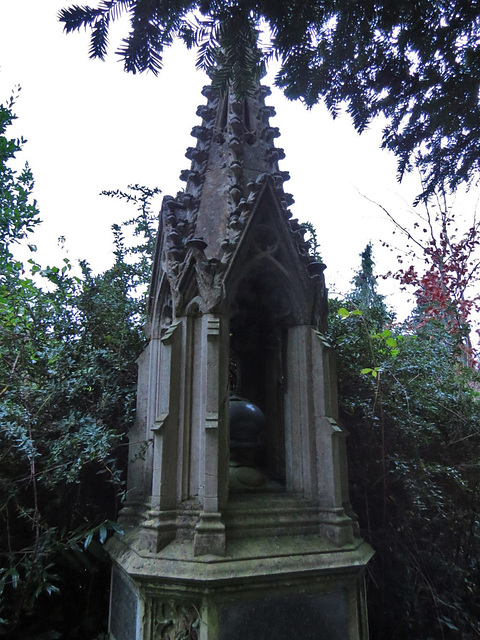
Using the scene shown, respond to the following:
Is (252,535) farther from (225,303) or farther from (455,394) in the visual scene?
(455,394)

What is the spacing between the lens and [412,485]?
15.2 ft

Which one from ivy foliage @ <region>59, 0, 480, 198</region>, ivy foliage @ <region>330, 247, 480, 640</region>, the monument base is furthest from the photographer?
ivy foliage @ <region>330, 247, 480, 640</region>

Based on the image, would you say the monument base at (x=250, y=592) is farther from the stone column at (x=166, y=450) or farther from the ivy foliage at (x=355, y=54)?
the ivy foliage at (x=355, y=54)

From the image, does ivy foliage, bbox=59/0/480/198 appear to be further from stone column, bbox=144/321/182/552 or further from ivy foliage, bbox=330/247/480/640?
ivy foliage, bbox=330/247/480/640

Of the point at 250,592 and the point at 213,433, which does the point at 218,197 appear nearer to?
the point at 213,433

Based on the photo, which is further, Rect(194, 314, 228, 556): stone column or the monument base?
Rect(194, 314, 228, 556): stone column

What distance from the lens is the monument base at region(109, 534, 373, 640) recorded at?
2.81 metres

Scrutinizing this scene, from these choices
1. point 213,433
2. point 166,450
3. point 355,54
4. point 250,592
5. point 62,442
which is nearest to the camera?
point 355,54

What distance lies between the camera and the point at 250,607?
2904 millimetres

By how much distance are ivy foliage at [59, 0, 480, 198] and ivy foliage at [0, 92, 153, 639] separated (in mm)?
3061

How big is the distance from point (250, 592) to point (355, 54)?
3.20 m

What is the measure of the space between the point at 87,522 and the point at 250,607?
6.59 feet

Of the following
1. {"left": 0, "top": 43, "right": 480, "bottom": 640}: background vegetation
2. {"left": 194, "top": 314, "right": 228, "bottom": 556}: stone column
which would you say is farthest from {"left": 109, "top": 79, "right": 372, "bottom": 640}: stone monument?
{"left": 0, "top": 43, "right": 480, "bottom": 640}: background vegetation

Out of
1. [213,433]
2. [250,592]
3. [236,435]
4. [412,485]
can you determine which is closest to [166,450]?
[213,433]
